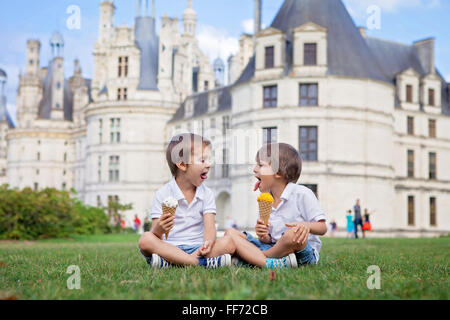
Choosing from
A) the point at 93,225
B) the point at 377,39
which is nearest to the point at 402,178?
the point at 377,39

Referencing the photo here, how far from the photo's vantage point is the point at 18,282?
14.9 feet

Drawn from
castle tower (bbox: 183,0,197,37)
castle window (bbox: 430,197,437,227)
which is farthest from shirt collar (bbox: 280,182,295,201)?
castle tower (bbox: 183,0,197,37)

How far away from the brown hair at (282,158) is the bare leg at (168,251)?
1.18 metres

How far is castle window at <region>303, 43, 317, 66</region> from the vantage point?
34.2 m

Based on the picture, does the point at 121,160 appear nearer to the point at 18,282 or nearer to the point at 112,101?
the point at 112,101

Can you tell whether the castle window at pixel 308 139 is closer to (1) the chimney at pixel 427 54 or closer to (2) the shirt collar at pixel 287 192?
(1) the chimney at pixel 427 54

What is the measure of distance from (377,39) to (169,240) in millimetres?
42339

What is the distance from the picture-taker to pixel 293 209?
5.76m

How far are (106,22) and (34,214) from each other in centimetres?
3870

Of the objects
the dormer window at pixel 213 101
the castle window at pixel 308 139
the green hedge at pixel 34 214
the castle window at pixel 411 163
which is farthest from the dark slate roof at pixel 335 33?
the green hedge at pixel 34 214

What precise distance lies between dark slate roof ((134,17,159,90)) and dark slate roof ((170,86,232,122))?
11.9 feet

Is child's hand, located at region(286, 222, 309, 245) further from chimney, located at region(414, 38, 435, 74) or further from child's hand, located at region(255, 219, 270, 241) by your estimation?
chimney, located at region(414, 38, 435, 74)

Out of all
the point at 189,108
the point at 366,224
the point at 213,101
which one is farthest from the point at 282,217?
the point at 189,108

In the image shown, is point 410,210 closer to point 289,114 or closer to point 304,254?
point 289,114
